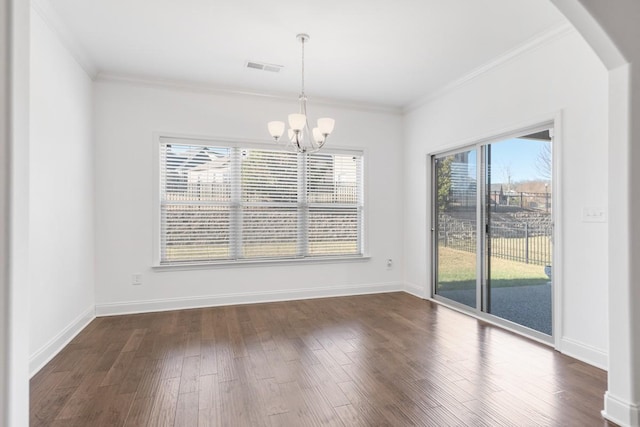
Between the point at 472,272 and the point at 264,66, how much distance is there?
136 inches

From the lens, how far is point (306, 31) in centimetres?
318

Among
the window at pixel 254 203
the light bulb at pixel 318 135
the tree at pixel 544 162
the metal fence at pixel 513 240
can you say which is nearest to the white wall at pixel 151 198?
the window at pixel 254 203

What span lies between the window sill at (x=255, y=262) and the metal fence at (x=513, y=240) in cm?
146

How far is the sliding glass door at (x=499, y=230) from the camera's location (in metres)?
3.43

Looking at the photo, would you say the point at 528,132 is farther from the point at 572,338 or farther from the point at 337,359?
the point at 337,359

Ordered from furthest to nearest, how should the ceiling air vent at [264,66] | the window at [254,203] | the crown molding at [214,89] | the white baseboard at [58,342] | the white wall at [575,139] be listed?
the window at [254,203], the crown molding at [214,89], the ceiling air vent at [264,66], the white wall at [575,139], the white baseboard at [58,342]

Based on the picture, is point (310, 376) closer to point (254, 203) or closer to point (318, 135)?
point (318, 135)

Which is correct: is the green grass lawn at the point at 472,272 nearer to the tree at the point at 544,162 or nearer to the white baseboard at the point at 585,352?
the white baseboard at the point at 585,352

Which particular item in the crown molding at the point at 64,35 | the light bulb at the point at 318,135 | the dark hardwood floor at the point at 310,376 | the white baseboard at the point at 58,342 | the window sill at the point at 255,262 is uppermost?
the crown molding at the point at 64,35

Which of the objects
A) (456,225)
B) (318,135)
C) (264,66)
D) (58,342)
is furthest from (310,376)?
(264,66)

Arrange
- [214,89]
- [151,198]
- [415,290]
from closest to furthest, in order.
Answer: [151,198] < [214,89] < [415,290]

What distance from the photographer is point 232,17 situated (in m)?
2.96

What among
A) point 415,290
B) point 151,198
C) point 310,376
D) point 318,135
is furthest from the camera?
point 415,290

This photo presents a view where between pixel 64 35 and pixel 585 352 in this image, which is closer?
pixel 585 352
